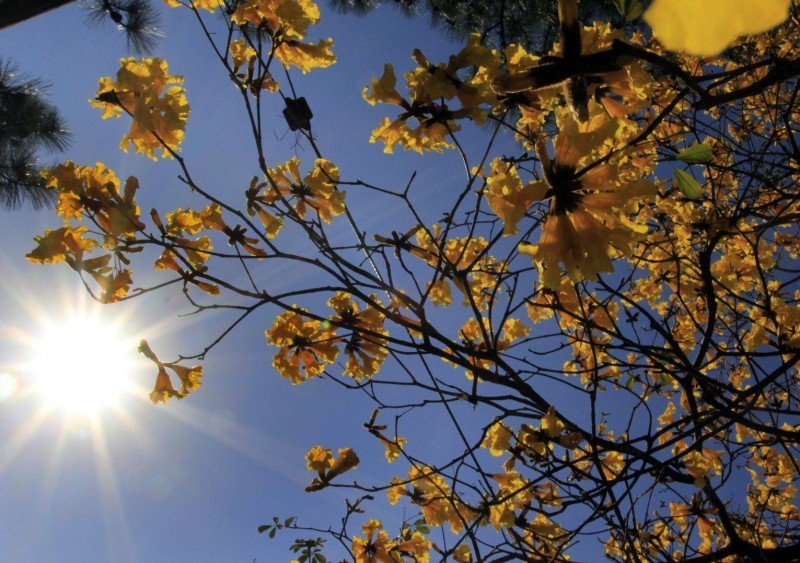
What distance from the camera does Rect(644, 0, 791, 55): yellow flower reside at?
26 cm

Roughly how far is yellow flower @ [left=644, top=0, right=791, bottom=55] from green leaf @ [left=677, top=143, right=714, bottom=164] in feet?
3.43

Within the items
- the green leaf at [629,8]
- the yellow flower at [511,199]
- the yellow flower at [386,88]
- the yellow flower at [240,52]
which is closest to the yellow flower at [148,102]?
the yellow flower at [240,52]

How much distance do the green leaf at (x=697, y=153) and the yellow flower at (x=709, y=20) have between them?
105cm

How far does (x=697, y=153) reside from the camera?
3.98 feet

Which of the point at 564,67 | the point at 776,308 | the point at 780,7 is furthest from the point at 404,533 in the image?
the point at 780,7

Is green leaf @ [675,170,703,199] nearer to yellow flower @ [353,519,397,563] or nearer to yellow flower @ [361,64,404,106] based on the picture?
yellow flower @ [361,64,404,106]

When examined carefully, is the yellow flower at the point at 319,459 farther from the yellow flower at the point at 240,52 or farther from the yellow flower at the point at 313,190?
the yellow flower at the point at 240,52

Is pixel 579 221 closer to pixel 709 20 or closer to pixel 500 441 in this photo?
pixel 709 20

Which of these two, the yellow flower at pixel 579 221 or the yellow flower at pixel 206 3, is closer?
the yellow flower at pixel 579 221

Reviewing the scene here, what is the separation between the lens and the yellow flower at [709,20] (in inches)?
10.4

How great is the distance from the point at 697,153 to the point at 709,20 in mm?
1087

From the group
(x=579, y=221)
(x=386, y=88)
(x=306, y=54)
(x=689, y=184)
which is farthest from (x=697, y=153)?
(x=306, y=54)

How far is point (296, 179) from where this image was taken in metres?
2.70

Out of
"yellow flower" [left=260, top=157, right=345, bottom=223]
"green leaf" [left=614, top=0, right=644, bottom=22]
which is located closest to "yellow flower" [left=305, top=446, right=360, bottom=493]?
"yellow flower" [left=260, top=157, right=345, bottom=223]
